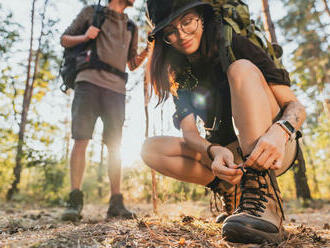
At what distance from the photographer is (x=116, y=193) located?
9.14 feet

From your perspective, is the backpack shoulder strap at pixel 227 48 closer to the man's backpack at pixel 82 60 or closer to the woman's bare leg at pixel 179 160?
the woman's bare leg at pixel 179 160

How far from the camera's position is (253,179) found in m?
1.35

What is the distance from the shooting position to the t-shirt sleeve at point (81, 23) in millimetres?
2984

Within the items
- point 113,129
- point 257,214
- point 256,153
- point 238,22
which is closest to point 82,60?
point 113,129

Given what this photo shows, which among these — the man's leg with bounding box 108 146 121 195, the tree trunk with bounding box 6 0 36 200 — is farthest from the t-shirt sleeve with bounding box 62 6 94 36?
the tree trunk with bounding box 6 0 36 200

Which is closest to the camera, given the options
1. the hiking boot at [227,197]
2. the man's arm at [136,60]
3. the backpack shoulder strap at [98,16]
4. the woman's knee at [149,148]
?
the hiking boot at [227,197]

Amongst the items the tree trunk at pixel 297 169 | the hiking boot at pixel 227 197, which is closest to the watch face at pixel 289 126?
the hiking boot at pixel 227 197

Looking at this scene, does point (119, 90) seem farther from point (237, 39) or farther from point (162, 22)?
point (237, 39)

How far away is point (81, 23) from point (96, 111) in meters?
1.10

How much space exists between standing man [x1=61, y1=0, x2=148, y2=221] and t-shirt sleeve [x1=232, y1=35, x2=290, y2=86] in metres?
1.74

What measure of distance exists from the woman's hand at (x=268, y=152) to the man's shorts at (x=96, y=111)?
6.34 feet

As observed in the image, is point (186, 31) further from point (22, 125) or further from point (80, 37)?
point (22, 125)

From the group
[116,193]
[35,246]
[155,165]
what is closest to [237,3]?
[155,165]

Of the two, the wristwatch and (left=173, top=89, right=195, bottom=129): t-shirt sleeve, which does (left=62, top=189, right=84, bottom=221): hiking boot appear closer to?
(left=173, top=89, right=195, bottom=129): t-shirt sleeve
